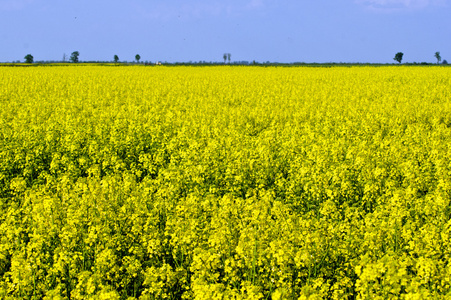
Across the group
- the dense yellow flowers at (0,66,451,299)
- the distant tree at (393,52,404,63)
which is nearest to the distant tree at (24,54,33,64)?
the distant tree at (393,52,404,63)

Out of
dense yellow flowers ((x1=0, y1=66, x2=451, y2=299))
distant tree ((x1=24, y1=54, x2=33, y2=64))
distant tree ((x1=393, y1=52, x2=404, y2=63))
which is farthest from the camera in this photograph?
distant tree ((x1=393, y1=52, x2=404, y2=63))

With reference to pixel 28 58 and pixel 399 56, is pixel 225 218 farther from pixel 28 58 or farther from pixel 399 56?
pixel 399 56

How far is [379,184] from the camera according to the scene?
9.29 m

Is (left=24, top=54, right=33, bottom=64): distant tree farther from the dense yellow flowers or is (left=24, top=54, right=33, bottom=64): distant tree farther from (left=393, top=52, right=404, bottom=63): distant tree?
the dense yellow flowers

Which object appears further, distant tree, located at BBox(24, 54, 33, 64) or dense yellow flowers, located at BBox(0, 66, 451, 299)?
distant tree, located at BBox(24, 54, 33, 64)

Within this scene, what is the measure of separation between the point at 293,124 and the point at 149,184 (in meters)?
10.0

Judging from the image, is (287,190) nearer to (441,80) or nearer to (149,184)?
(149,184)

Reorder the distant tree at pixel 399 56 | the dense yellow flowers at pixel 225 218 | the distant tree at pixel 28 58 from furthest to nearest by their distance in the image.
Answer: the distant tree at pixel 399 56 → the distant tree at pixel 28 58 → the dense yellow flowers at pixel 225 218

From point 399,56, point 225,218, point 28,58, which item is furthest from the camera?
point 399,56

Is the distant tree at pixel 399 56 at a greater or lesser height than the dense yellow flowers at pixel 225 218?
greater

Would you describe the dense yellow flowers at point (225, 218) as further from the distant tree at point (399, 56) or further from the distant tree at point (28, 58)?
the distant tree at point (399, 56)

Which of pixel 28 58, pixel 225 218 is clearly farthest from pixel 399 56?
pixel 225 218

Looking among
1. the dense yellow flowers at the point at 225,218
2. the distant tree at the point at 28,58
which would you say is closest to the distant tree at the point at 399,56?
the distant tree at the point at 28,58

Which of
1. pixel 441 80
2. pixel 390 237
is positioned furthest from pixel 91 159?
pixel 441 80
